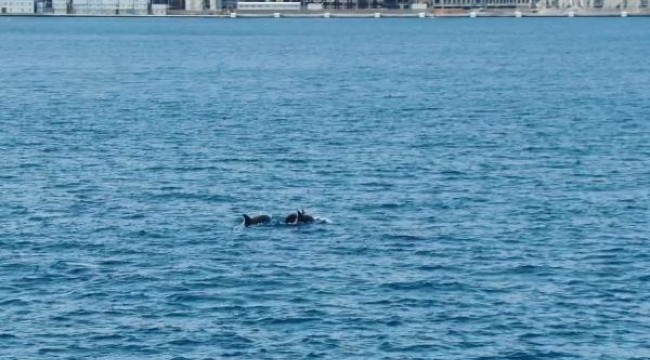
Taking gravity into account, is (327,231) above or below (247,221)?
below

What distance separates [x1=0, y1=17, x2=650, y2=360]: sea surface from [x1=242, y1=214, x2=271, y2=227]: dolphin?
696 millimetres

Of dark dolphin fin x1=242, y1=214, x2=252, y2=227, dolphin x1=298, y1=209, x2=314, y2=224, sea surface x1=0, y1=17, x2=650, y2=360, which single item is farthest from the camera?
dolphin x1=298, y1=209, x2=314, y2=224

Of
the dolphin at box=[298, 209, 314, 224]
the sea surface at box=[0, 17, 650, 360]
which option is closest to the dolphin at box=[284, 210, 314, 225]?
the dolphin at box=[298, 209, 314, 224]

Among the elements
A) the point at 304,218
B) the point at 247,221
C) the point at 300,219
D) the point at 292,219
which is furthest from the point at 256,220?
the point at 304,218

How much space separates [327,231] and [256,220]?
318 centimetres

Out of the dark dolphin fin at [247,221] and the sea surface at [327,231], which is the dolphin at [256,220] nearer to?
the dark dolphin fin at [247,221]

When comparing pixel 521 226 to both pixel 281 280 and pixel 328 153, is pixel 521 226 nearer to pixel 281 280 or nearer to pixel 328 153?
pixel 281 280

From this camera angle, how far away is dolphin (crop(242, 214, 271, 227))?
66062 millimetres

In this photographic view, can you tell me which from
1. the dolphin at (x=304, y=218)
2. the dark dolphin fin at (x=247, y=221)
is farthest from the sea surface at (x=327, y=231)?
the dolphin at (x=304, y=218)

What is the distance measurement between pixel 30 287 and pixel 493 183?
28.4m

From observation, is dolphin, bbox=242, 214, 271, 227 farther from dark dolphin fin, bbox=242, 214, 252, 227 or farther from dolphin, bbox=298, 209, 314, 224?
dolphin, bbox=298, 209, 314, 224

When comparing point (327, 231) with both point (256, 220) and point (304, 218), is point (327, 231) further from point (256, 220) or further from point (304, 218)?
point (256, 220)

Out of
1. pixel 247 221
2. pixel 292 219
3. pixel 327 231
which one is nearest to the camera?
pixel 327 231

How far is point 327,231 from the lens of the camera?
65.1 meters
